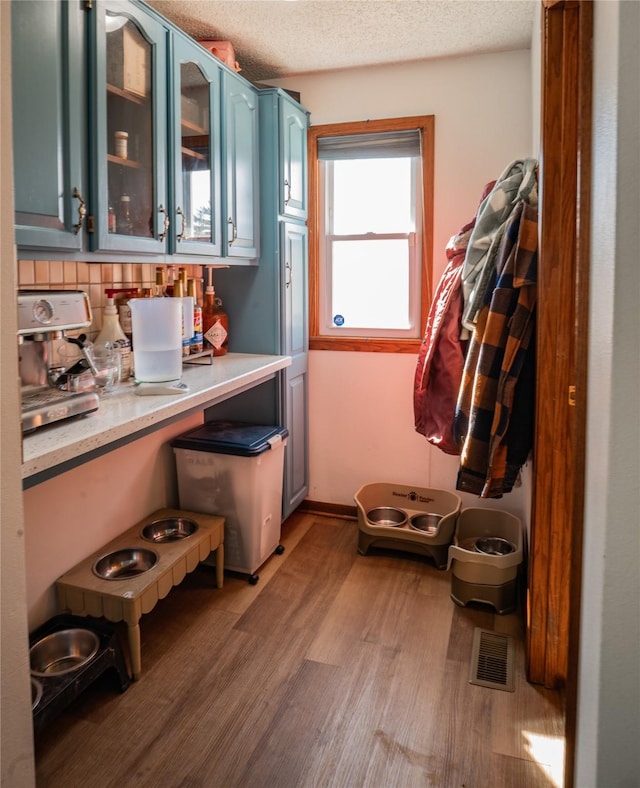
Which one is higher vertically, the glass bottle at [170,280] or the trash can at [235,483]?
the glass bottle at [170,280]

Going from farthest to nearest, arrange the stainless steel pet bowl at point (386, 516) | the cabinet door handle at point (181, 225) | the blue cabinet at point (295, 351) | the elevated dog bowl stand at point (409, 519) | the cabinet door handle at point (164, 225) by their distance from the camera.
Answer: the stainless steel pet bowl at point (386, 516)
the blue cabinet at point (295, 351)
the elevated dog bowl stand at point (409, 519)
the cabinet door handle at point (181, 225)
the cabinet door handle at point (164, 225)

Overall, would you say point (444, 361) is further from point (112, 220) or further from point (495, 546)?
point (112, 220)

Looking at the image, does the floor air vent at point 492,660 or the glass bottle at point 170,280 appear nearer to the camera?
the floor air vent at point 492,660

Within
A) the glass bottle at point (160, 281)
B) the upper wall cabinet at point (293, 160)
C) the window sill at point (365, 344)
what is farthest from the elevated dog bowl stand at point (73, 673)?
the upper wall cabinet at point (293, 160)

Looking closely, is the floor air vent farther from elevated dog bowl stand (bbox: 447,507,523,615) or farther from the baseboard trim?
the baseboard trim

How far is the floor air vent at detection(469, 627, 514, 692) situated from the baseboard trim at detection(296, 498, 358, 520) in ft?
3.94

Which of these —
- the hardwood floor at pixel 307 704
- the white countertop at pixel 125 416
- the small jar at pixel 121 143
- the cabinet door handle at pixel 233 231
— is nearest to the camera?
the white countertop at pixel 125 416

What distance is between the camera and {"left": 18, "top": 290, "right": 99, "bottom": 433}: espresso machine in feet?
5.35

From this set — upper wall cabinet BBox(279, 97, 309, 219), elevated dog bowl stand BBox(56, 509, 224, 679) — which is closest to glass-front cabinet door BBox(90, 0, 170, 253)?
upper wall cabinet BBox(279, 97, 309, 219)

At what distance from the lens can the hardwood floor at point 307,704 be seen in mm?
1699

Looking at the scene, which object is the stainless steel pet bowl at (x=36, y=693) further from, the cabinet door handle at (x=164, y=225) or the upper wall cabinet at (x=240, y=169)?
the upper wall cabinet at (x=240, y=169)

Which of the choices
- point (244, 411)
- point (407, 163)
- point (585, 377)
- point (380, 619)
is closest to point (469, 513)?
point (380, 619)

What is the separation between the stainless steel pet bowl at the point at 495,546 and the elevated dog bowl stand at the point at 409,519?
15 cm

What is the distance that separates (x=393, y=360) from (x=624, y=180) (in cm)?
250
